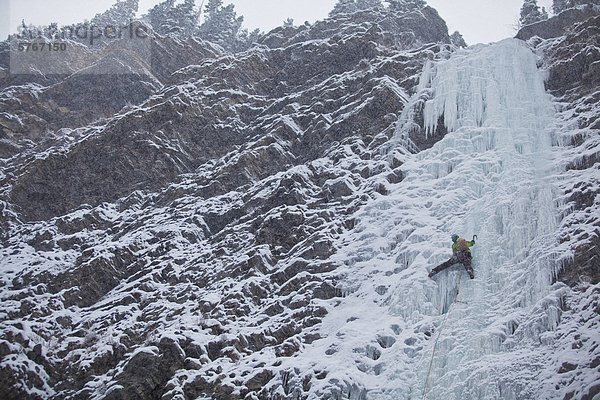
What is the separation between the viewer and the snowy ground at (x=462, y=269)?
1067 centimetres

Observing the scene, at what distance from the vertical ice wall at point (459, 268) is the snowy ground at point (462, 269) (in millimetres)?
28

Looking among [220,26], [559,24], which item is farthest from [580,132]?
[220,26]

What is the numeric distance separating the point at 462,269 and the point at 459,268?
0.23ft

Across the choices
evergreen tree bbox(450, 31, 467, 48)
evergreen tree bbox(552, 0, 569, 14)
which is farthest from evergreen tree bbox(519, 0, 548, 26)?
evergreen tree bbox(450, 31, 467, 48)

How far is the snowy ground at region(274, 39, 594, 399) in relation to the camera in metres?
10.7

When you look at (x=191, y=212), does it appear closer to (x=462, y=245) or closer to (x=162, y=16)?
(x=462, y=245)

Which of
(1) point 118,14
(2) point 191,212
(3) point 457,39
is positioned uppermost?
(1) point 118,14

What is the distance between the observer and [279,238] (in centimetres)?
1573

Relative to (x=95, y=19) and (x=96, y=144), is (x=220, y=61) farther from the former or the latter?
(x=95, y=19)

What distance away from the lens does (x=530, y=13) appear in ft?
107

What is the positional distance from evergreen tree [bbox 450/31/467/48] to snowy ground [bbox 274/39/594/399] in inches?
609

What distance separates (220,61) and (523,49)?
13.1 meters

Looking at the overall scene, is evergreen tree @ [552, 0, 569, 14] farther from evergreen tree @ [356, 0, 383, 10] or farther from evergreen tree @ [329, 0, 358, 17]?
evergreen tree @ [329, 0, 358, 17]

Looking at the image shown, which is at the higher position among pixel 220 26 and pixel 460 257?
pixel 220 26
